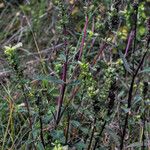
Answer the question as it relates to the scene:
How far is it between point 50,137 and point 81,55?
0.47 meters

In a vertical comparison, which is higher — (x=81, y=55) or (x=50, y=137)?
(x=81, y=55)

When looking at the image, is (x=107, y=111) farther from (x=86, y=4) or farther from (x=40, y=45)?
(x=40, y=45)

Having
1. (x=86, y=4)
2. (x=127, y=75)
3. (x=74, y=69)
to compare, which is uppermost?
(x=86, y=4)

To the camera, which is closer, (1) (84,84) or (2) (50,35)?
(1) (84,84)

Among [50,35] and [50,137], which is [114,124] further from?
[50,35]

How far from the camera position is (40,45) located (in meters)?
3.81

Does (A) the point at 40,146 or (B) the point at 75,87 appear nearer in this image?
(A) the point at 40,146

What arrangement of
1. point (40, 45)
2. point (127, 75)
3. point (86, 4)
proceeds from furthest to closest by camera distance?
point (40, 45) → point (127, 75) → point (86, 4)

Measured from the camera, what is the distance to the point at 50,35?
3.97 m

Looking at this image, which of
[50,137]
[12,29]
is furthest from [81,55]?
[12,29]

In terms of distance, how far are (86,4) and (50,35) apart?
1.94 m

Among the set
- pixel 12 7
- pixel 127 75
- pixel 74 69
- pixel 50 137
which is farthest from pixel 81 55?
pixel 12 7

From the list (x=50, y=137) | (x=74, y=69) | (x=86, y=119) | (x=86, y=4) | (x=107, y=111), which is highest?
(x=86, y=4)

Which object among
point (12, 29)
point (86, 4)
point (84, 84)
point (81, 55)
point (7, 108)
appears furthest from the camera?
point (12, 29)
